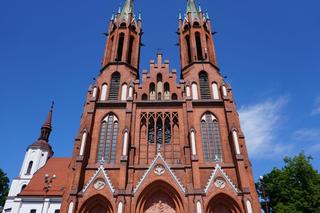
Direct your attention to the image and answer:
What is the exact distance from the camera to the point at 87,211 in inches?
871

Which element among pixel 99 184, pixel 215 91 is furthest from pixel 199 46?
pixel 99 184

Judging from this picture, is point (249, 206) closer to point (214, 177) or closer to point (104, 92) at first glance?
point (214, 177)

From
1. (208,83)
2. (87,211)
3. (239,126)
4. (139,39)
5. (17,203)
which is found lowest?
(87,211)

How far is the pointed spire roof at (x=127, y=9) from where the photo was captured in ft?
127

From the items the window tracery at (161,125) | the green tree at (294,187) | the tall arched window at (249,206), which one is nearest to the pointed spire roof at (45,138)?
the window tracery at (161,125)

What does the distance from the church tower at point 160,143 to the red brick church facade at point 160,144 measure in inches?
3.3

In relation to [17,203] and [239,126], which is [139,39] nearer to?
[239,126]

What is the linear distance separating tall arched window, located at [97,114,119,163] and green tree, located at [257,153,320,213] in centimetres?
1438

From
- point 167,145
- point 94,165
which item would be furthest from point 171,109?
point 94,165

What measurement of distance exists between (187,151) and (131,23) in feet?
70.7

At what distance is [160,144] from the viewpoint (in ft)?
84.8

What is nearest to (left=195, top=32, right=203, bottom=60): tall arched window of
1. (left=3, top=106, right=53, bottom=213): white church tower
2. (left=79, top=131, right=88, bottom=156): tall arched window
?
(left=79, top=131, right=88, bottom=156): tall arched window

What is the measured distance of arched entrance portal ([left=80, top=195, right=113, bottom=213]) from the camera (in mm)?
21953

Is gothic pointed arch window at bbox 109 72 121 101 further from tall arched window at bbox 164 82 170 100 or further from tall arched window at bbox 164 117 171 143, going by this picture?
tall arched window at bbox 164 117 171 143
